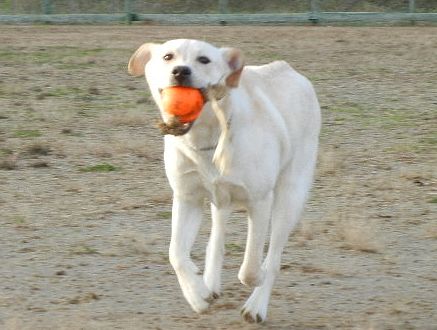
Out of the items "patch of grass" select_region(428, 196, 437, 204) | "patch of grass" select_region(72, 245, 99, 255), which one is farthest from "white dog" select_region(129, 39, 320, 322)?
"patch of grass" select_region(428, 196, 437, 204)

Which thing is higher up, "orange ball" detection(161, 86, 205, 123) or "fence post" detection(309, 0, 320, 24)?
"orange ball" detection(161, 86, 205, 123)

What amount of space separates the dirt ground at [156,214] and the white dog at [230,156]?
303 mm

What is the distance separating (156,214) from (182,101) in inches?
126

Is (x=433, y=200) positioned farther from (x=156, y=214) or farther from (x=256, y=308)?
(x=256, y=308)

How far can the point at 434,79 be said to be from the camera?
47.2ft

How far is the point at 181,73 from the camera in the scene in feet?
15.0

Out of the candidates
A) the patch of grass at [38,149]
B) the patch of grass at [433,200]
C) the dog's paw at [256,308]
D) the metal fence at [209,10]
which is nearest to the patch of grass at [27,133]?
the patch of grass at [38,149]

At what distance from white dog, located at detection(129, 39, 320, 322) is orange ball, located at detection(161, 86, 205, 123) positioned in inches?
1.2

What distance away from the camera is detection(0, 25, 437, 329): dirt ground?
18.5 feet

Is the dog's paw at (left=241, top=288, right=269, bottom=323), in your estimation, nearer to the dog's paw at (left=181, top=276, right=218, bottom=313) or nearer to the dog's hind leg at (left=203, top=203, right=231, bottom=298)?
the dog's hind leg at (left=203, top=203, right=231, bottom=298)

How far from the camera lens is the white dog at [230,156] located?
186 inches

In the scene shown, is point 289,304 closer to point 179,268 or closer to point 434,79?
point 179,268

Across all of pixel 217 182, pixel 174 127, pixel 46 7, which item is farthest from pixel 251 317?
pixel 46 7

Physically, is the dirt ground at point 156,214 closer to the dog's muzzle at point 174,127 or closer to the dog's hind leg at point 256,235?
the dog's hind leg at point 256,235
